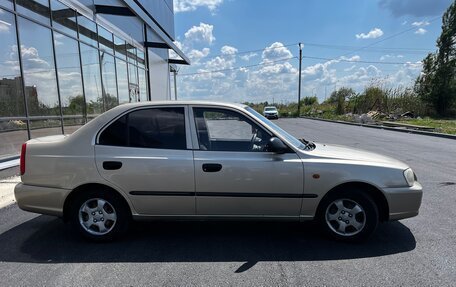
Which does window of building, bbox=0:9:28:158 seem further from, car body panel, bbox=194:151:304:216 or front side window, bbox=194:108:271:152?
car body panel, bbox=194:151:304:216

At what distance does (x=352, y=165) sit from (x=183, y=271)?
217 cm

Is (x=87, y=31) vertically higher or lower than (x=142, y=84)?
higher

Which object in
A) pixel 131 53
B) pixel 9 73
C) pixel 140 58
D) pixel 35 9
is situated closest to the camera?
pixel 9 73

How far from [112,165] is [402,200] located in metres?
3.34

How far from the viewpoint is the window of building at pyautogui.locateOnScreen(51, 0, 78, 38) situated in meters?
10.9

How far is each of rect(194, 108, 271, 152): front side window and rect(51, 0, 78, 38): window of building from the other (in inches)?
349

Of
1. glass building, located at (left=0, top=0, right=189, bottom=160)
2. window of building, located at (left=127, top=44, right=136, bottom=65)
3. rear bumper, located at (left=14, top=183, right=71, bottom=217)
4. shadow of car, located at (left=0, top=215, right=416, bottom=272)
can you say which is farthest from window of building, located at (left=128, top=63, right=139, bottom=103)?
rear bumper, located at (left=14, top=183, right=71, bottom=217)

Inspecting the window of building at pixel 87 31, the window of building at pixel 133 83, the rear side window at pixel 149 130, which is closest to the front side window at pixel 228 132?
the rear side window at pixel 149 130

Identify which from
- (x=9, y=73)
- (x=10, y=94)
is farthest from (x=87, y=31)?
(x=10, y=94)

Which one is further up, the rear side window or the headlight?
the rear side window

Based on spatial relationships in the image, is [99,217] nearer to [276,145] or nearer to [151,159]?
[151,159]

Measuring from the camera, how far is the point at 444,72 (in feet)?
97.3

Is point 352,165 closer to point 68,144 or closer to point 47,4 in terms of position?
point 68,144

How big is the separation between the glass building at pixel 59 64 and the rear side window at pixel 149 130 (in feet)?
17.8
